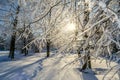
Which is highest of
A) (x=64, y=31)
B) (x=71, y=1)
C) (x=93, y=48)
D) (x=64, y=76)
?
(x=71, y=1)

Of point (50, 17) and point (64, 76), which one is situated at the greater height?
point (50, 17)

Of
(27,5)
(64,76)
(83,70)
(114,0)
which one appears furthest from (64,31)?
(83,70)

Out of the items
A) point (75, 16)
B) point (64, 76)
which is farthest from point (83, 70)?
point (75, 16)

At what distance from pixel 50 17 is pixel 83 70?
34.4ft

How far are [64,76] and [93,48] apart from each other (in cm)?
757

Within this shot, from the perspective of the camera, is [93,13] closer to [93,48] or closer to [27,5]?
[93,48]

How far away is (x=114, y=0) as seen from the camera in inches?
Answer: 128

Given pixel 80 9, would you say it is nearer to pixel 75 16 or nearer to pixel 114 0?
pixel 75 16

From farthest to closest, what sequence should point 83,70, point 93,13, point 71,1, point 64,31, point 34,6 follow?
1. point 83,70
2. point 64,31
3. point 34,6
4. point 93,13
5. point 71,1

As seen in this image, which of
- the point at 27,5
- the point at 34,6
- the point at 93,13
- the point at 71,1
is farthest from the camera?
the point at 27,5

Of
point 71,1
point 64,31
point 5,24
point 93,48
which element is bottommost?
point 93,48

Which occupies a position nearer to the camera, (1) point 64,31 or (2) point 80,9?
(2) point 80,9

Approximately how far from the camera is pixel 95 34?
343 cm

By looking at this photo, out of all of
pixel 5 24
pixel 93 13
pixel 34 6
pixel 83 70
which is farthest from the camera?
pixel 5 24
